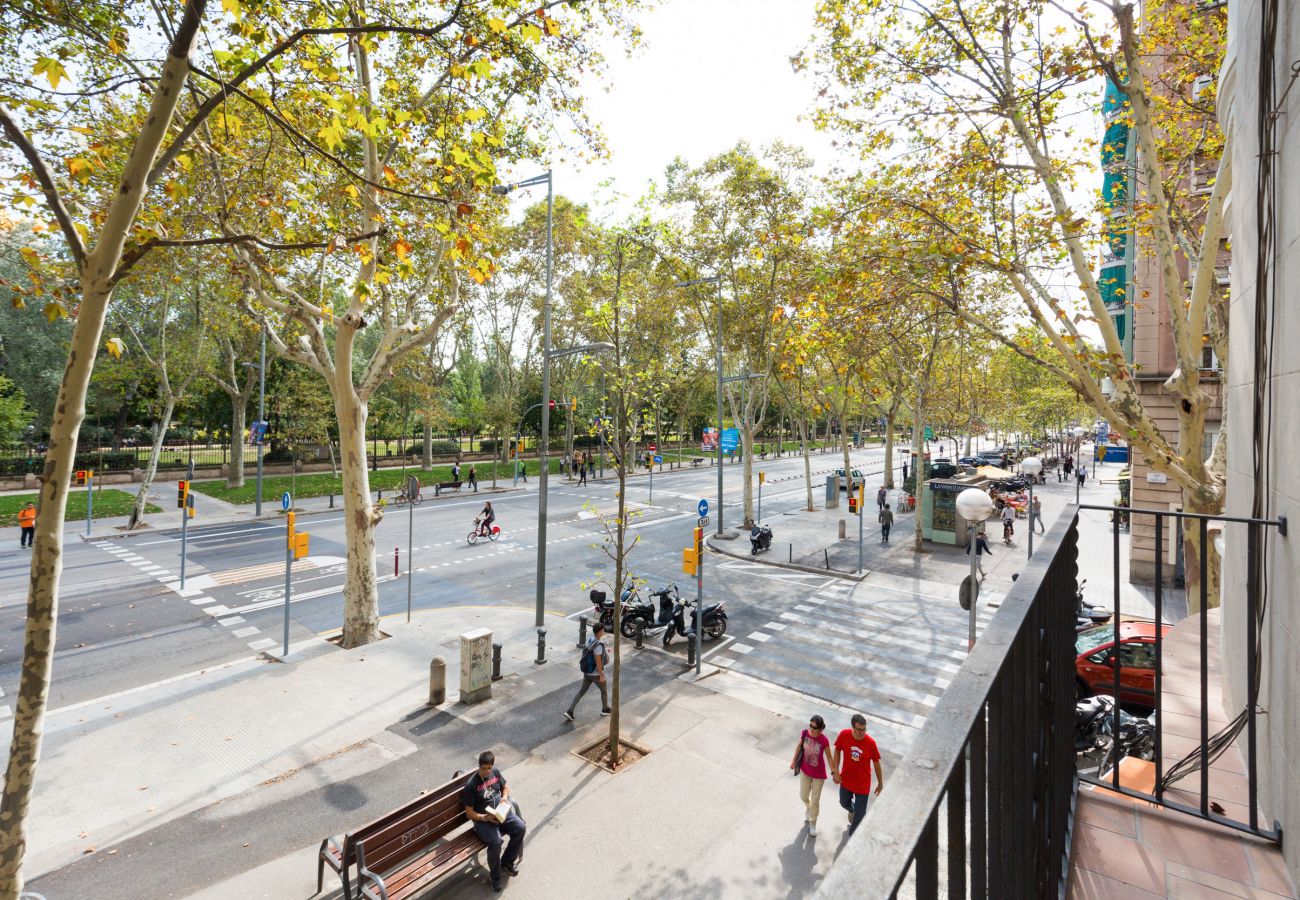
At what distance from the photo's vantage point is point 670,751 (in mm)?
9328

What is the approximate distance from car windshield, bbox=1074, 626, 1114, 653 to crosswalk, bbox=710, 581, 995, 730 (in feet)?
7.19

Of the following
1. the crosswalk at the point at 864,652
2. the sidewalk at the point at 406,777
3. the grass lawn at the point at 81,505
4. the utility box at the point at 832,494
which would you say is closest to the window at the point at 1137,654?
the crosswalk at the point at 864,652

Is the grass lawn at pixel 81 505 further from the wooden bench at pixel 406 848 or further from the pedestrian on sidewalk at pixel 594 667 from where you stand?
the wooden bench at pixel 406 848

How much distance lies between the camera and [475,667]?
35.2ft

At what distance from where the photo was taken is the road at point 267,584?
41.8ft

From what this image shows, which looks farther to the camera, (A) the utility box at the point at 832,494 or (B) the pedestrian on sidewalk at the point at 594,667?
(A) the utility box at the point at 832,494

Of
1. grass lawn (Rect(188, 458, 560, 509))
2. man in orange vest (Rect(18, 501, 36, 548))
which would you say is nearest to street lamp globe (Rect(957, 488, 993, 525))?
grass lawn (Rect(188, 458, 560, 509))

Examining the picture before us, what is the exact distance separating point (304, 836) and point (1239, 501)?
9.46m

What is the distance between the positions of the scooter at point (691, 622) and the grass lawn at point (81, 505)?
82.6 feet

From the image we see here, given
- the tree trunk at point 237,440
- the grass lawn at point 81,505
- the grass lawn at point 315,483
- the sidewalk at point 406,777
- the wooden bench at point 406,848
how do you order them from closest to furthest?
the wooden bench at point 406,848 → the sidewalk at point 406,777 → the grass lawn at point 81,505 → the tree trunk at point 237,440 → the grass lawn at point 315,483

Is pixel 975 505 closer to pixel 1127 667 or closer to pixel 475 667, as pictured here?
pixel 1127 667

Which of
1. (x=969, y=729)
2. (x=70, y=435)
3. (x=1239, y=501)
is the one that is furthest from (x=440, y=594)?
(x=969, y=729)

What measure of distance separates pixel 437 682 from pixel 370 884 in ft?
14.9

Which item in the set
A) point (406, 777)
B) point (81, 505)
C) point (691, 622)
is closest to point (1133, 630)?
point (691, 622)
